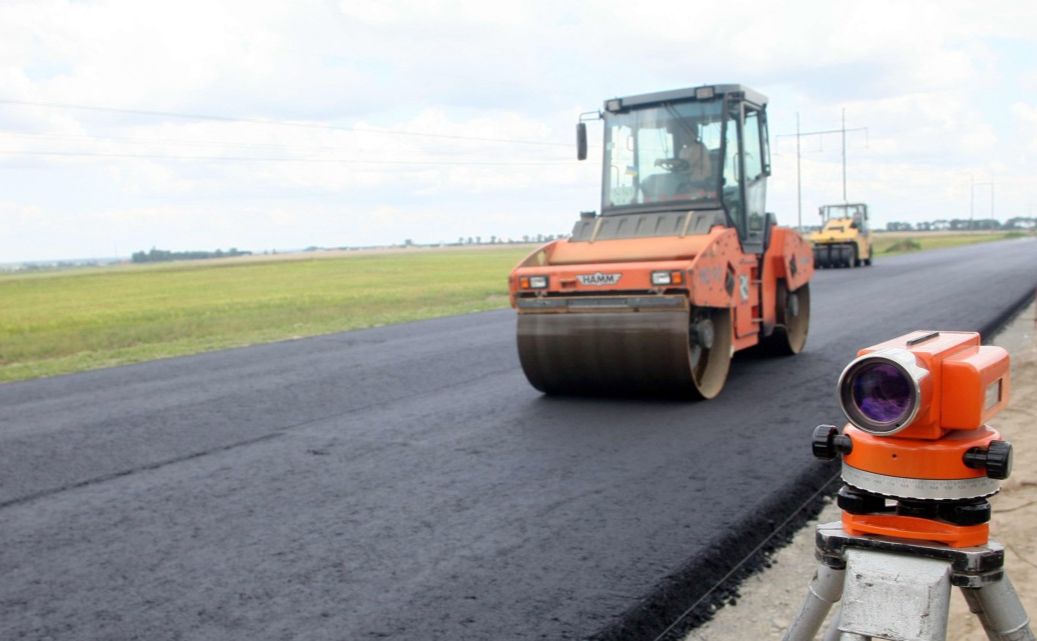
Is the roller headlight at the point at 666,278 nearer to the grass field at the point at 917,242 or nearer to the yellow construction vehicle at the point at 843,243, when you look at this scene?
the yellow construction vehicle at the point at 843,243

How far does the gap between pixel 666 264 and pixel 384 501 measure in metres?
3.15

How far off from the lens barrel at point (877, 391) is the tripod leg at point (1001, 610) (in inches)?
14.4

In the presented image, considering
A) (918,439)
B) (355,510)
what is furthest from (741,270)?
(918,439)

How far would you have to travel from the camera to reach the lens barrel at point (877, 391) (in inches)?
79.6

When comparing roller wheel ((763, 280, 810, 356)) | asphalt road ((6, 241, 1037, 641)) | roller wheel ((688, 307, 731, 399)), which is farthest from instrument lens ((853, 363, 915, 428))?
roller wheel ((763, 280, 810, 356))

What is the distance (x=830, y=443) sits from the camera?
2168 mm

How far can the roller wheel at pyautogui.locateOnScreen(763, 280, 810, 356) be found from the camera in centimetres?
966

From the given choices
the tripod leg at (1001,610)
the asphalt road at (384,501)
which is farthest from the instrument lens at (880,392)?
the asphalt road at (384,501)

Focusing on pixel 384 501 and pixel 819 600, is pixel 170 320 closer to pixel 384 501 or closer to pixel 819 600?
pixel 384 501

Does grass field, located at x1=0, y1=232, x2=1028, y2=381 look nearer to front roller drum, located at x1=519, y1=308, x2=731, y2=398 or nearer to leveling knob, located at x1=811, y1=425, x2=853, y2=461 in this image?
front roller drum, located at x1=519, y1=308, x2=731, y2=398

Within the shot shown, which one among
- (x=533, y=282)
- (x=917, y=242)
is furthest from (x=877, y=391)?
(x=917, y=242)

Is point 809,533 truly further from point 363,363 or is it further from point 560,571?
point 363,363

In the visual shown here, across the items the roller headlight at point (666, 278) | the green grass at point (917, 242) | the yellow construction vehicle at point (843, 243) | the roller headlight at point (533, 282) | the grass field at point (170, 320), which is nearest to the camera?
the roller headlight at point (666, 278)

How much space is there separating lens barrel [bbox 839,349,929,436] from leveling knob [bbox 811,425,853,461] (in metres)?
0.08
